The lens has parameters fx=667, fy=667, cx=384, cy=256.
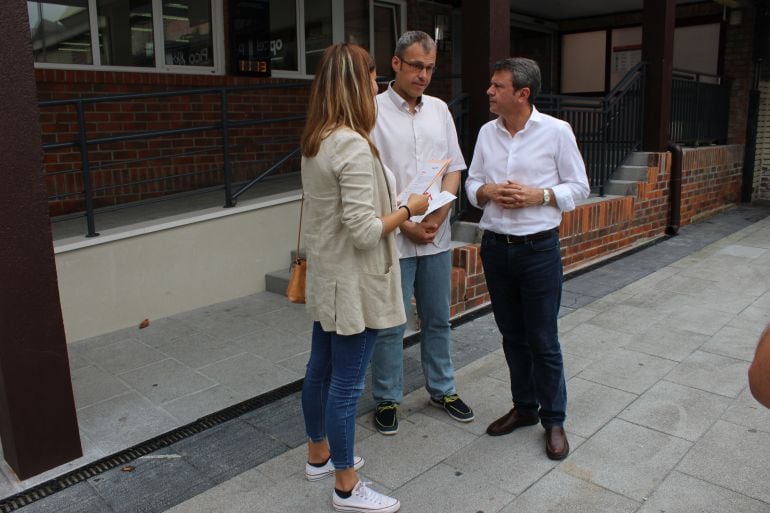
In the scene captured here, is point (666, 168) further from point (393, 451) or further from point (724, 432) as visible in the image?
point (393, 451)

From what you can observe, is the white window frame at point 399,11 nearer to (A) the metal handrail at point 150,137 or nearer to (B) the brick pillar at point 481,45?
(A) the metal handrail at point 150,137

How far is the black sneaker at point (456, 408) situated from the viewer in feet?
11.0

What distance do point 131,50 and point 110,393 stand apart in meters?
3.89

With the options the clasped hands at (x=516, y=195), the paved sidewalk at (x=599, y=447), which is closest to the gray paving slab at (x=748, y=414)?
the paved sidewalk at (x=599, y=447)

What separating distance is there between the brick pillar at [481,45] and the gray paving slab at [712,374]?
2.20 meters

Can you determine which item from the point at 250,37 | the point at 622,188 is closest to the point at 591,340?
the point at 622,188

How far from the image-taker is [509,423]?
10.6ft

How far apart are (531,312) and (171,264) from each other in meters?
3.15

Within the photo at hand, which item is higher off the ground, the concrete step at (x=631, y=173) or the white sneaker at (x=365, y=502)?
the concrete step at (x=631, y=173)

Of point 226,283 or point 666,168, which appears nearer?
point 226,283

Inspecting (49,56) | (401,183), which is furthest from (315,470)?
(49,56)

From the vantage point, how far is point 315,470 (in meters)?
2.85

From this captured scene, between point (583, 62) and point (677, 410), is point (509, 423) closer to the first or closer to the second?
point (677, 410)

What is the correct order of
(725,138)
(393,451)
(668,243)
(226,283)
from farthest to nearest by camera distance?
(725,138)
(668,243)
(226,283)
(393,451)
